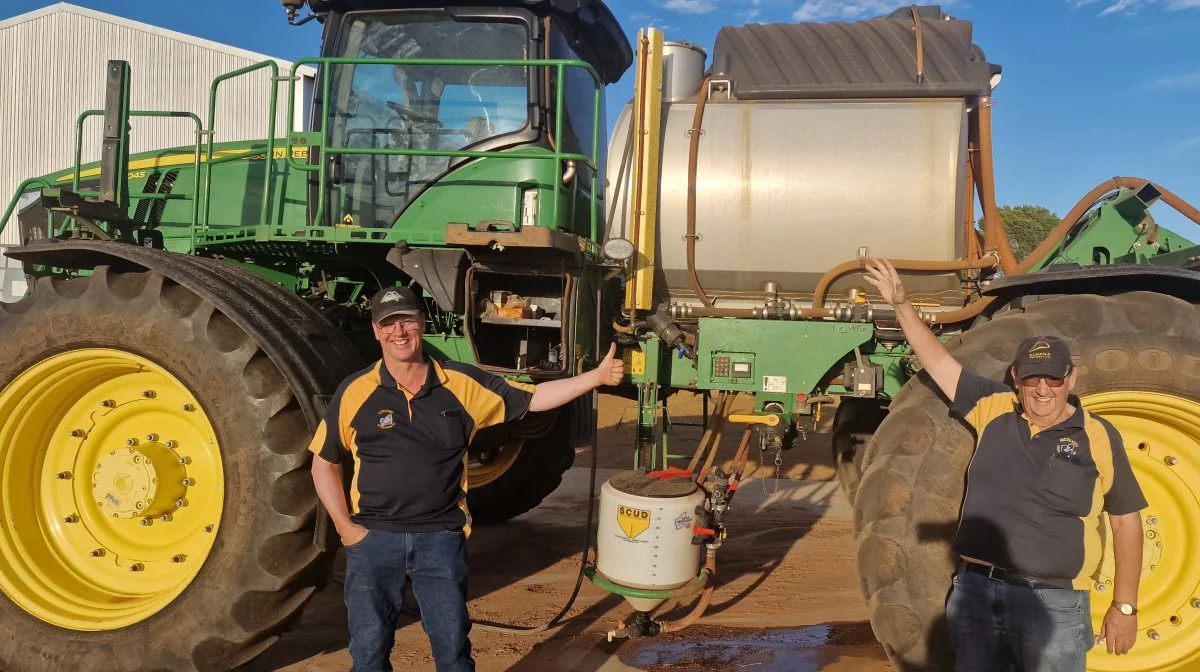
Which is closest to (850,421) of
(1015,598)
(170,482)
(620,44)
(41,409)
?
(1015,598)

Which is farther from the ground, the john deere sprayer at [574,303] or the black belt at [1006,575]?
the john deere sprayer at [574,303]

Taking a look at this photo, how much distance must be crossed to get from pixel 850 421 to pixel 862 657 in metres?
1.65

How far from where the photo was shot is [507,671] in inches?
144

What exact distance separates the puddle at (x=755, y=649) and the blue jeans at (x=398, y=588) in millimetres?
1408

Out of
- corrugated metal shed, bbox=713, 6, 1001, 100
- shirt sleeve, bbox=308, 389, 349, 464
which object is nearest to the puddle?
shirt sleeve, bbox=308, 389, 349, 464

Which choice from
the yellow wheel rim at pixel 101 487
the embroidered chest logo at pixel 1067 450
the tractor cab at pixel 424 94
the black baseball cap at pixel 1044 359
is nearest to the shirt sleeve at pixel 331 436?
the yellow wheel rim at pixel 101 487

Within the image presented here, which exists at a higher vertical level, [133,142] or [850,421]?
[133,142]

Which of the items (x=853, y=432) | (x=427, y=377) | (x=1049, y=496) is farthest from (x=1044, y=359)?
(x=853, y=432)

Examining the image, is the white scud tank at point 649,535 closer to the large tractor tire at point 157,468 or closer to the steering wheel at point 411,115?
the large tractor tire at point 157,468

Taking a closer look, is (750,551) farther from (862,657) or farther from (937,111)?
(937,111)

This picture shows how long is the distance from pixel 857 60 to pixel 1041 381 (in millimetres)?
2359

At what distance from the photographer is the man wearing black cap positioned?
247 centimetres

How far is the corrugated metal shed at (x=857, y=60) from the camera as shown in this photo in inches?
157

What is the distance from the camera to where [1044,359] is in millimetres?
2469
